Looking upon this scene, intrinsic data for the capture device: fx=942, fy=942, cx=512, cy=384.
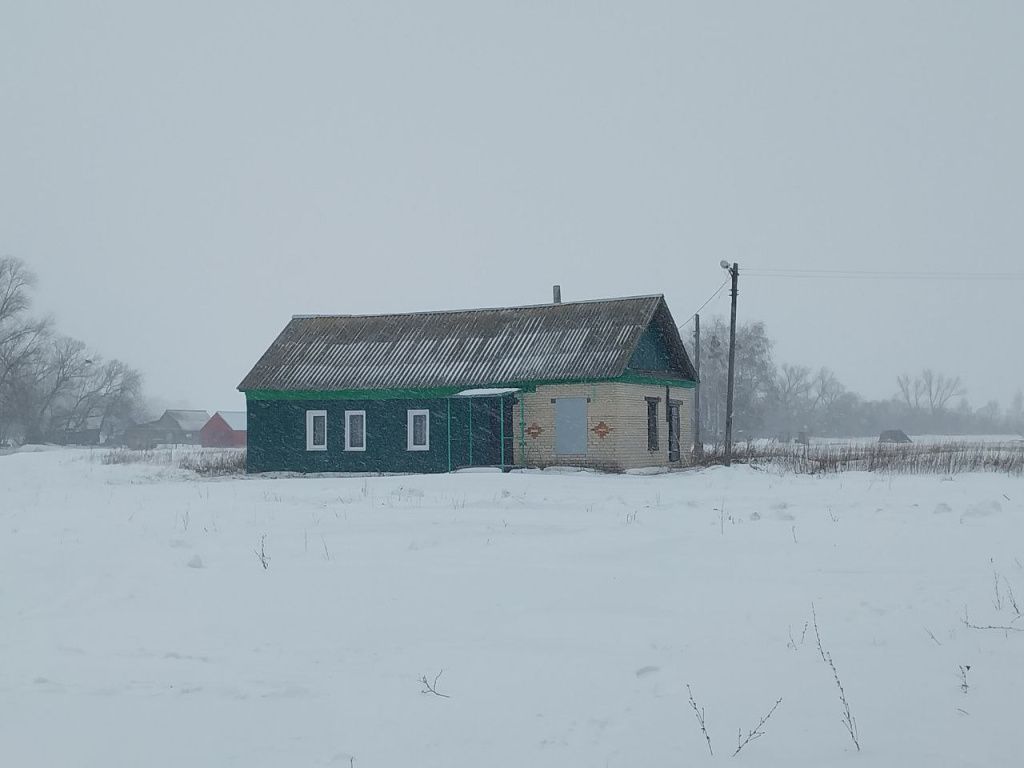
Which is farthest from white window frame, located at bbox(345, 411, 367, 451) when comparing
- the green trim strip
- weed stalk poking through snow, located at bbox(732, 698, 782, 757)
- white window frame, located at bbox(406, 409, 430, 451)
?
weed stalk poking through snow, located at bbox(732, 698, 782, 757)

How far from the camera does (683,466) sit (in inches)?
1069

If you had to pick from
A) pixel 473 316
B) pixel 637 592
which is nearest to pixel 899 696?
pixel 637 592

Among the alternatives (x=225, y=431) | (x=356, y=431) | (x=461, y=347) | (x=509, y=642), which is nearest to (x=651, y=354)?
(x=461, y=347)

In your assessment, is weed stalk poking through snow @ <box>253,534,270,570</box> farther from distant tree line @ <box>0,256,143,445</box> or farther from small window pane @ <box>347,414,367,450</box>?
distant tree line @ <box>0,256,143,445</box>

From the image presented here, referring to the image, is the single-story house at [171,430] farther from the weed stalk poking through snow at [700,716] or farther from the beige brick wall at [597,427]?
the weed stalk poking through snow at [700,716]

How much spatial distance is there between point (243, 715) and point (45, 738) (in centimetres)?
93

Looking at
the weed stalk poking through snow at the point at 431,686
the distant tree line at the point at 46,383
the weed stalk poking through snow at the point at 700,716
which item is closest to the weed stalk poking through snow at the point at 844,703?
the weed stalk poking through snow at the point at 700,716

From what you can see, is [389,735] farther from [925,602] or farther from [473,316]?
[473,316]

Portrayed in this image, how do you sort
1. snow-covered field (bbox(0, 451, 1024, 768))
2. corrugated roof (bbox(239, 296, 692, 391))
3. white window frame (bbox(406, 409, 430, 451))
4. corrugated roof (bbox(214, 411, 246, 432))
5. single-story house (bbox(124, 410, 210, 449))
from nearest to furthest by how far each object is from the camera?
snow-covered field (bbox(0, 451, 1024, 768))
corrugated roof (bbox(239, 296, 692, 391))
white window frame (bbox(406, 409, 430, 451))
corrugated roof (bbox(214, 411, 246, 432))
single-story house (bbox(124, 410, 210, 449))

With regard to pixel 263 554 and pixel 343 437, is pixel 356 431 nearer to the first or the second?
pixel 343 437

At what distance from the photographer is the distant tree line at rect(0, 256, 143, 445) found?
6006cm

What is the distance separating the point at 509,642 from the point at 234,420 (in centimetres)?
7878

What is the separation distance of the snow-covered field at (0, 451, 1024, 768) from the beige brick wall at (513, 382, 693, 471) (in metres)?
13.9

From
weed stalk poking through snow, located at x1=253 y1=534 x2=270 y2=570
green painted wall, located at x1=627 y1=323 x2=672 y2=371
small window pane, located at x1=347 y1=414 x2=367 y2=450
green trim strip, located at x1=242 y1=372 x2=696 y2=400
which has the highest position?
green painted wall, located at x1=627 y1=323 x2=672 y2=371
